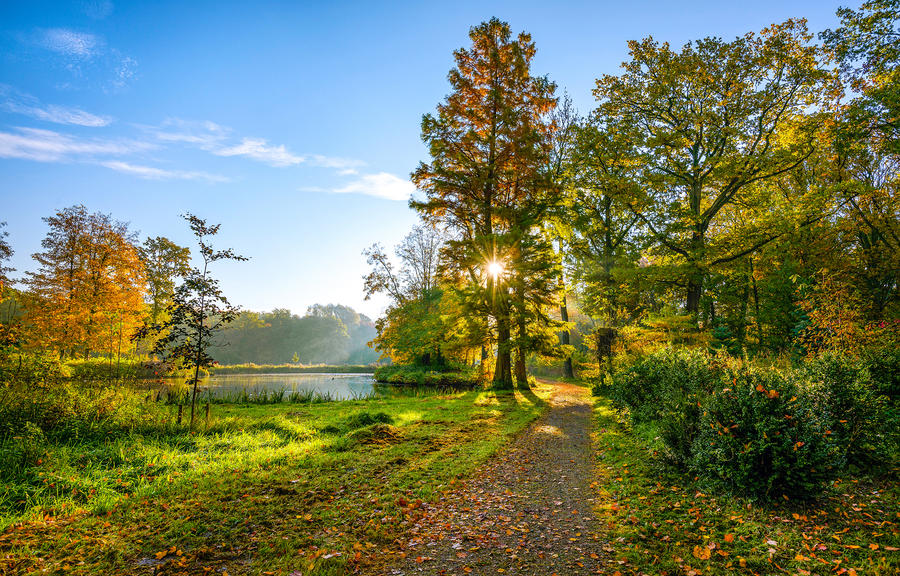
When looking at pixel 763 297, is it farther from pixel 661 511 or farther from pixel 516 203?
pixel 661 511

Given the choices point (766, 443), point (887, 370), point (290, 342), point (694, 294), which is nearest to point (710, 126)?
point (694, 294)

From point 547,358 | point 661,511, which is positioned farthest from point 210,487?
point 547,358

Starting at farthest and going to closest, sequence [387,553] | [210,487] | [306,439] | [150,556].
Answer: [306,439] → [210,487] → [387,553] → [150,556]

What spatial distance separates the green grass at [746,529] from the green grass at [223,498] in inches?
96.2

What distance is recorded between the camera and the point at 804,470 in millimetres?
4207

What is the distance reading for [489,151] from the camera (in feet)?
51.4

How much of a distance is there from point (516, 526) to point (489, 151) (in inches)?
567

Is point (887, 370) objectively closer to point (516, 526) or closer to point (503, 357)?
A: point (516, 526)

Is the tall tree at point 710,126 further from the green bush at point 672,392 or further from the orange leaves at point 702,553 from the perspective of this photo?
the orange leaves at point 702,553

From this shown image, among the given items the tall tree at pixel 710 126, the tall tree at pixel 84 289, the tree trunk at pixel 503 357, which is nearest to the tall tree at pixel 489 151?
the tree trunk at pixel 503 357

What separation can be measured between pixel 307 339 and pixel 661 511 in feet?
291

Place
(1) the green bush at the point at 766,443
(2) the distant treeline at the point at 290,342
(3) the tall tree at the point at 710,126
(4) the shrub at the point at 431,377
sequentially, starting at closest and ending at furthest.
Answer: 1. (1) the green bush at the point at 766,443
2. (3) the tall tree at the point at 710,126
3. (4) the shrub at the point at 431,377
4. (2) the distant treeline at the point at 290,342

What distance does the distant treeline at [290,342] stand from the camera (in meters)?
75.8

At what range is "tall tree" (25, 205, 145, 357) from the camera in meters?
18.0
